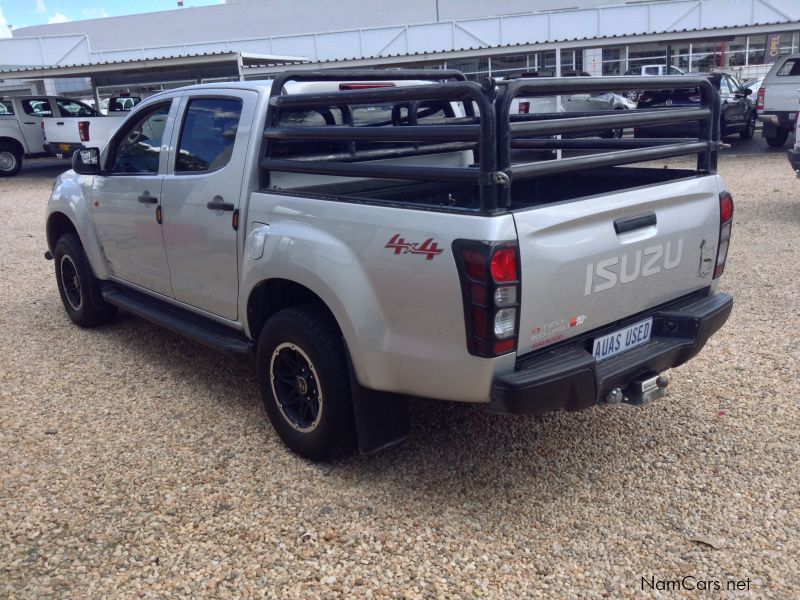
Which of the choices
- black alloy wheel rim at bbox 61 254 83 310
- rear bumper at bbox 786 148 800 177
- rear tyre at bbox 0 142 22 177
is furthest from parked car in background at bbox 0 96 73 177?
rear bumper at bbox 786 148 800 177

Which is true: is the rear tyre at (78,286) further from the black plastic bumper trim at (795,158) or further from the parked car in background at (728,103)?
the parked car in background at (728,103)

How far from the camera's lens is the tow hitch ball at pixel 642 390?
3346 mm

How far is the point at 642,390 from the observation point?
335cm

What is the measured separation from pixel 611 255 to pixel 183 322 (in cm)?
267

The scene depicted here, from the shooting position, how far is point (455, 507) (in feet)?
11.0

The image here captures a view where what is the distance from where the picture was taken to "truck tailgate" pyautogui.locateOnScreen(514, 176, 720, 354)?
2885 millimetres

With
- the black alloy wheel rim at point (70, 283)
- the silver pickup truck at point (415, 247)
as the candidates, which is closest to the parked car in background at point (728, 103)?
the silver pickup truck at point (415, 247)

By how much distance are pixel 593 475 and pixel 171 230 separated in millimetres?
2755

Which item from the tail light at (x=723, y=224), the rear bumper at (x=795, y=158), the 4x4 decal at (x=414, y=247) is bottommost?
the rear bumper at (x=795, y=158)

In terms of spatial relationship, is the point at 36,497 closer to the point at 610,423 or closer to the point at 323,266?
the point at 323,266

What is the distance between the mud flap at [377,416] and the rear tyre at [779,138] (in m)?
16.0

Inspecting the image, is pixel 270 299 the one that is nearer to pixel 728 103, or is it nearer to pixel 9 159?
pixel 728 103

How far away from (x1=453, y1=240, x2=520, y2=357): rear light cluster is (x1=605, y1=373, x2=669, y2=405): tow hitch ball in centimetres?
77

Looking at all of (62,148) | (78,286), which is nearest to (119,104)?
(62,148)
